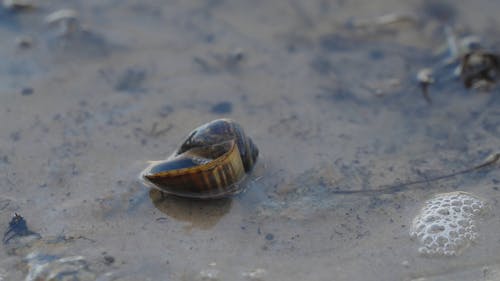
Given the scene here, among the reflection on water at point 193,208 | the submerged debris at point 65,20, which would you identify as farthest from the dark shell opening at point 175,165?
the submerged debris at point 65,20

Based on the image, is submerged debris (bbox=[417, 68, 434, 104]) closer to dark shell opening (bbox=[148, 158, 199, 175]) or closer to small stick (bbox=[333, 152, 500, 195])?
small stick (bbox=[333, 152, 500, 195])

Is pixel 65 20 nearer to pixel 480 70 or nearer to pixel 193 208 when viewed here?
pixel 193 208

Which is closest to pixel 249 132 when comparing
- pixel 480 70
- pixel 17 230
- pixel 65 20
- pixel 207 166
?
pixel 207 166

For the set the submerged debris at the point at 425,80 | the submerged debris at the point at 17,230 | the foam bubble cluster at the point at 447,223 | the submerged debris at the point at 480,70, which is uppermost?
the submerged debris at the point at 480,70

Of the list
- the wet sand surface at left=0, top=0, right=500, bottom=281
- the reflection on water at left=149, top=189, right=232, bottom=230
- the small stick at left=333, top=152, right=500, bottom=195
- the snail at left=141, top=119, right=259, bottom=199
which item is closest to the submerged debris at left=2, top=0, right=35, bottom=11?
the wet sand surface at left=0, top=0, right=500, bottom=281

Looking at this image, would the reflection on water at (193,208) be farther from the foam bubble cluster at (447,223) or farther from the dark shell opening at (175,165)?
the foam bubble cluster at (447,223)

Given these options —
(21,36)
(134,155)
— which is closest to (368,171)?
(134,155)

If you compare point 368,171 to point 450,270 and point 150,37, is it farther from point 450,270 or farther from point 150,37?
point 150,37
